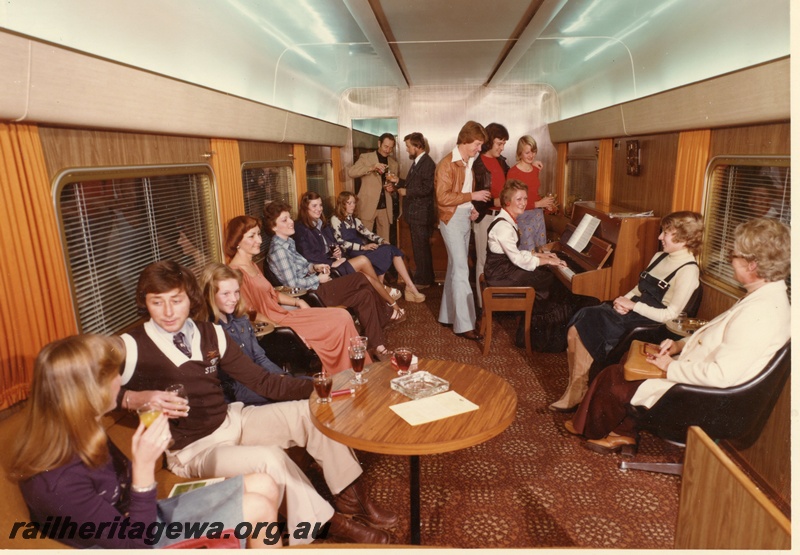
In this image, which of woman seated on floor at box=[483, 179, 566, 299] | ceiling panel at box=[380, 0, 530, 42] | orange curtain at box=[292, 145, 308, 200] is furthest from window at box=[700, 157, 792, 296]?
orange curtain at box=[292, 145, 308, 200]

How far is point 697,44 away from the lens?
11.1 feet

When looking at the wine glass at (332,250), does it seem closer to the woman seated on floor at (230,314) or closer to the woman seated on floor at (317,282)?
the woman seated on floor at (317,282)

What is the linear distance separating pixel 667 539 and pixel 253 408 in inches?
75.9

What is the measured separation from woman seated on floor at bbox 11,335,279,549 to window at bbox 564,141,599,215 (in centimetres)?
533

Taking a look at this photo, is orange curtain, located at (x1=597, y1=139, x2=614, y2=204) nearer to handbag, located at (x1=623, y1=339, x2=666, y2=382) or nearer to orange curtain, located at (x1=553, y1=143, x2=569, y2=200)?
orange curtain, located at (x1=553, y1=143, x2=569, y2=200)

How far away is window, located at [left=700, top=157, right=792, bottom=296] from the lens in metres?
2.68

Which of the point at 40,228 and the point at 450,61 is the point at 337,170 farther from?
the point at 40,228

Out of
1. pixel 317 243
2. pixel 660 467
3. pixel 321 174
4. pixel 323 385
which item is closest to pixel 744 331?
pixel 660 467

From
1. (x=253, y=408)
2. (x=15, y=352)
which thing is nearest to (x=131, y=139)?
(x=15, y=352)

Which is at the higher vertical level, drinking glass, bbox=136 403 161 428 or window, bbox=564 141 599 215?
window, bbox=564 141 599 215

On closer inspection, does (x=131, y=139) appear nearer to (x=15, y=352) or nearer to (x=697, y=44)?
(x=15, y=352)

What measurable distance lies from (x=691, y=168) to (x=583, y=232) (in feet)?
4.67

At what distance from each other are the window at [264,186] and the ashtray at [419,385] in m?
2.66

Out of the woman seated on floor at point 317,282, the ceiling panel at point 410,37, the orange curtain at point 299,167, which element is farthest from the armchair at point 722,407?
the orange curtain at point 299,167
